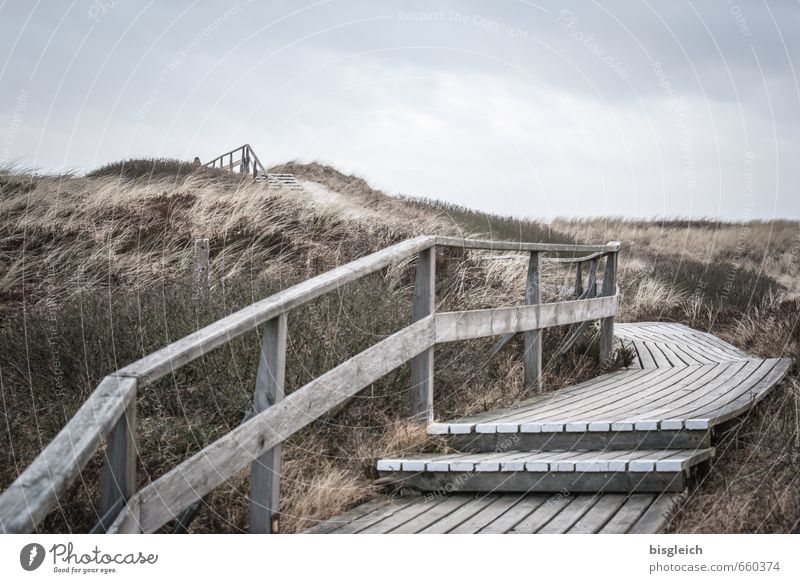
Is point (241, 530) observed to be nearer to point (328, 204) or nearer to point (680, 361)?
point (680, 361)

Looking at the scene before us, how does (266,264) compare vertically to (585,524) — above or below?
above

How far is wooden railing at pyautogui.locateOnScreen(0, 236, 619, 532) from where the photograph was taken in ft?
8.86

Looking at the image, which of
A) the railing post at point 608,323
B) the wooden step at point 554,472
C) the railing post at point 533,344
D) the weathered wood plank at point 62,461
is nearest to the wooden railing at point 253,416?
the weathered wood plank at point 62,461

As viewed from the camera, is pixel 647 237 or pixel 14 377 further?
pixel 647 237

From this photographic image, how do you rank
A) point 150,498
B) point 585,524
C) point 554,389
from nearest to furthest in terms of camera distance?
point 150,498, point 585,524, point 554,389

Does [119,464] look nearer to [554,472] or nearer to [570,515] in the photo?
[570,515]

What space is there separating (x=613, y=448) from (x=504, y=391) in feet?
5.95

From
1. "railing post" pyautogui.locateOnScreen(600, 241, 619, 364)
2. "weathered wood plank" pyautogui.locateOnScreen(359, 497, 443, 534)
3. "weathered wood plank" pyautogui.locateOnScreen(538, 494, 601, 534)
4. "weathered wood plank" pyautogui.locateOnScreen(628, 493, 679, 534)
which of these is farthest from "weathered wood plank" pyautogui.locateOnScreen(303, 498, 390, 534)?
"railing post" pyautogui.locateOnScreen(600, 241, 619, 364)

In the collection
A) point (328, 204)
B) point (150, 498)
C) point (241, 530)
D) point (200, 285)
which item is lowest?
point (241, 530)

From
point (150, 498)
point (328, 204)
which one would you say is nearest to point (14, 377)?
point (150, 498)

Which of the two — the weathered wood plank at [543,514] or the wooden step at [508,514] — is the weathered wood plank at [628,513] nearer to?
the wooden step at [508,514]

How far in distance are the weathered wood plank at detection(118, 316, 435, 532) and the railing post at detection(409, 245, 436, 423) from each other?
13 cm
